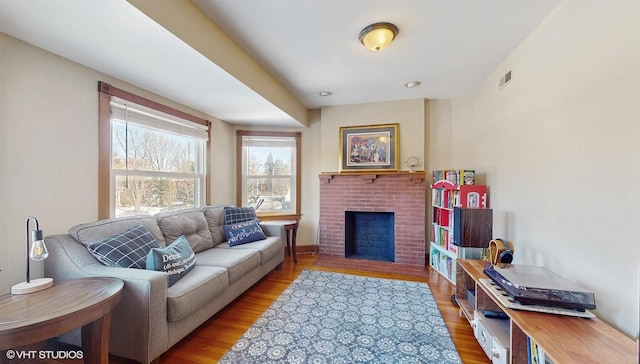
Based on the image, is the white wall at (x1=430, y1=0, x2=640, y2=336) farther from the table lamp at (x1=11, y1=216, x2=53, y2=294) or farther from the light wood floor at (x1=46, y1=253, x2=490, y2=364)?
the table lamp at (x1=11, y1=216, x2=53, y2=294)

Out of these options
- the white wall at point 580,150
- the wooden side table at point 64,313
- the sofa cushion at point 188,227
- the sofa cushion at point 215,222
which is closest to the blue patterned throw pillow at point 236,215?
the sofa cushion at point 215,222

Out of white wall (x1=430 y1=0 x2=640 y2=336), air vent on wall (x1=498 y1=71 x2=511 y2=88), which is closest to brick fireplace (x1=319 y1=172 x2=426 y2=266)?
white wall (x1=430 y1=0 x2=640 y2=336)

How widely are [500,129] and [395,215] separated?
5.60 ft

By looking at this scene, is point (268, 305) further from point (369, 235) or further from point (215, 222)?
point (369, 235)

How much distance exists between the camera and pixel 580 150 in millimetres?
1460

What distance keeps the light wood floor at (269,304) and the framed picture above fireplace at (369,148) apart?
4.85ft

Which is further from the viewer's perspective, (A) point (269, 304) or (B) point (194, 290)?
(A) point (269, 304)

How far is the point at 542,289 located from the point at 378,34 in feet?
6.63

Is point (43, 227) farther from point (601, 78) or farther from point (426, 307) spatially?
point (601, 78)

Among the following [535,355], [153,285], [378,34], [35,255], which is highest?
[378,34]

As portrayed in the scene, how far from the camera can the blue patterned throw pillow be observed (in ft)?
9.93

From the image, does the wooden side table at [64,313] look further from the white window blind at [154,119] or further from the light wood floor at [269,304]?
the white window blind at [154,119]

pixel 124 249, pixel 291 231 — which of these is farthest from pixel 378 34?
pixel 291 231

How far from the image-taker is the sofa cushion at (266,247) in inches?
105
